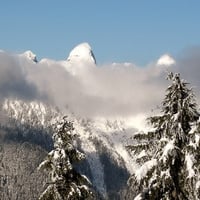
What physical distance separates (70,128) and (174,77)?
32.0ft

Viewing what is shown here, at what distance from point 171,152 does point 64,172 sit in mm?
9696

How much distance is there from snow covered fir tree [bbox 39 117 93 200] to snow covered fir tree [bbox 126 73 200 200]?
24.3 feet

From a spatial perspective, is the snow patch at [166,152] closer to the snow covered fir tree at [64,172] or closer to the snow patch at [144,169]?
the snow patch at [144,169]

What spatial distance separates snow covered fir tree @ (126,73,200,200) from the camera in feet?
60.5

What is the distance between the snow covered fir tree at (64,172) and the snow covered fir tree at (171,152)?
7.42 metres

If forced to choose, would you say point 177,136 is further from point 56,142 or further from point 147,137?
point 56,142

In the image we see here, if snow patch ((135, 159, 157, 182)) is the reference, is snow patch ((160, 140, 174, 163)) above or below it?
above

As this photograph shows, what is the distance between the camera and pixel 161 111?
20.1 m

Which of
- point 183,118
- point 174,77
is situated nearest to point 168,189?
point 183,118

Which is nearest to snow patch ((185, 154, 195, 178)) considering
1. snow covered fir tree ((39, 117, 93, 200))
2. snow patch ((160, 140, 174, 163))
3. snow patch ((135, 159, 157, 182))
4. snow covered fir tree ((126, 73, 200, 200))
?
snow covered fir tree ((126, 73, 200, 200))

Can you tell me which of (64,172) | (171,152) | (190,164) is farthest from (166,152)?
(64,172)

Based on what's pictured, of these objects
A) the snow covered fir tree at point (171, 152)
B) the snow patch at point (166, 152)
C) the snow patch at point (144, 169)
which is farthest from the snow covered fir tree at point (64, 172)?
the snow patch at point (166, 152)

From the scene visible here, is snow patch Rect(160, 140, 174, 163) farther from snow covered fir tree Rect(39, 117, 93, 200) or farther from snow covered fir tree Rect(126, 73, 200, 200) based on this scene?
snow covered fir tree Rect(39, 117, 93, 200)

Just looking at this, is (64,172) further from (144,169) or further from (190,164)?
(190,164)
